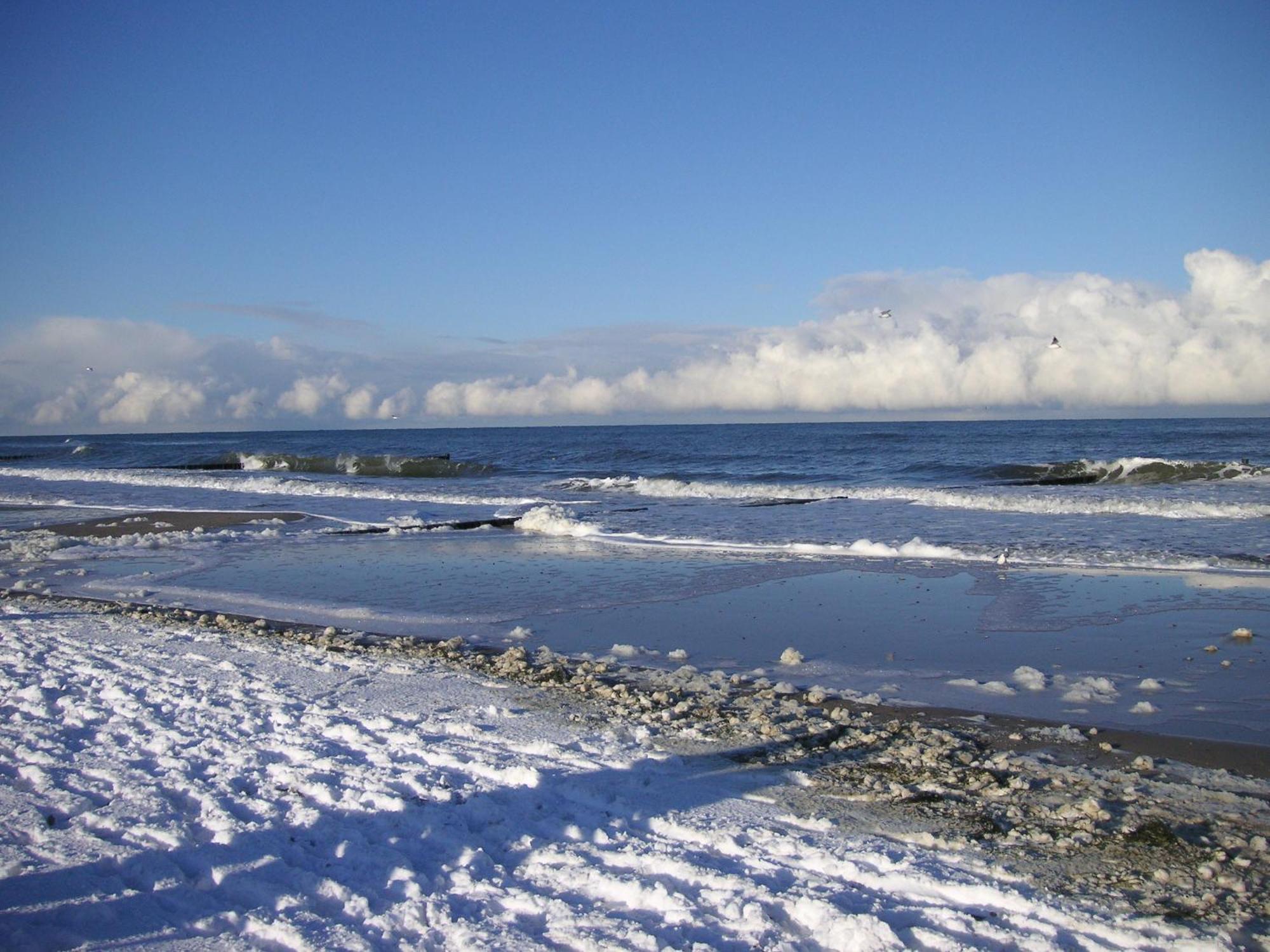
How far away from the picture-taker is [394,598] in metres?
11.6

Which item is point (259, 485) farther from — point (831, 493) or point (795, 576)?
point (795, 576)

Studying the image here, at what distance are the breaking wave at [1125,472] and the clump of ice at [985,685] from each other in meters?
27.5

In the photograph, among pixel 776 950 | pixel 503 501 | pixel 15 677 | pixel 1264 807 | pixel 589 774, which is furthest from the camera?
pixel 503 501

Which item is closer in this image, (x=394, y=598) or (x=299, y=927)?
(x=299, y=927)

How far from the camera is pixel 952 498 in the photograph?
2375 centimetres

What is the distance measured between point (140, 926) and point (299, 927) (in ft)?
2.11

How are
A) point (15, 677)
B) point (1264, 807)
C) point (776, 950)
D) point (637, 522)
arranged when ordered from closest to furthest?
point (776, 950) → point (1264, 807) → point (15, 677) → point (637, 522)

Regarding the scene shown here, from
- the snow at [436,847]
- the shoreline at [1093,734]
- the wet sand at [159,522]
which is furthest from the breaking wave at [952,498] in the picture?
the snow at [436,847]

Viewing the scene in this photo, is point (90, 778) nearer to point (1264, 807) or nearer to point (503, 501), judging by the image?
point (1264, 807)

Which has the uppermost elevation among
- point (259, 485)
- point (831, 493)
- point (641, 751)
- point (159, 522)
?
point (259, 485)

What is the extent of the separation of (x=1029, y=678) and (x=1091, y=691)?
1.61 feet

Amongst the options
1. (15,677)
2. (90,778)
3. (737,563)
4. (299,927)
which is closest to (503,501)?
(737,563)

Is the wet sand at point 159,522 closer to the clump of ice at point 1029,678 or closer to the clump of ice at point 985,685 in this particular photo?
the clump of ice at point 985,685

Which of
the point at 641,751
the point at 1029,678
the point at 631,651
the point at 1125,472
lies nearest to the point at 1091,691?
the point at 1029,678
